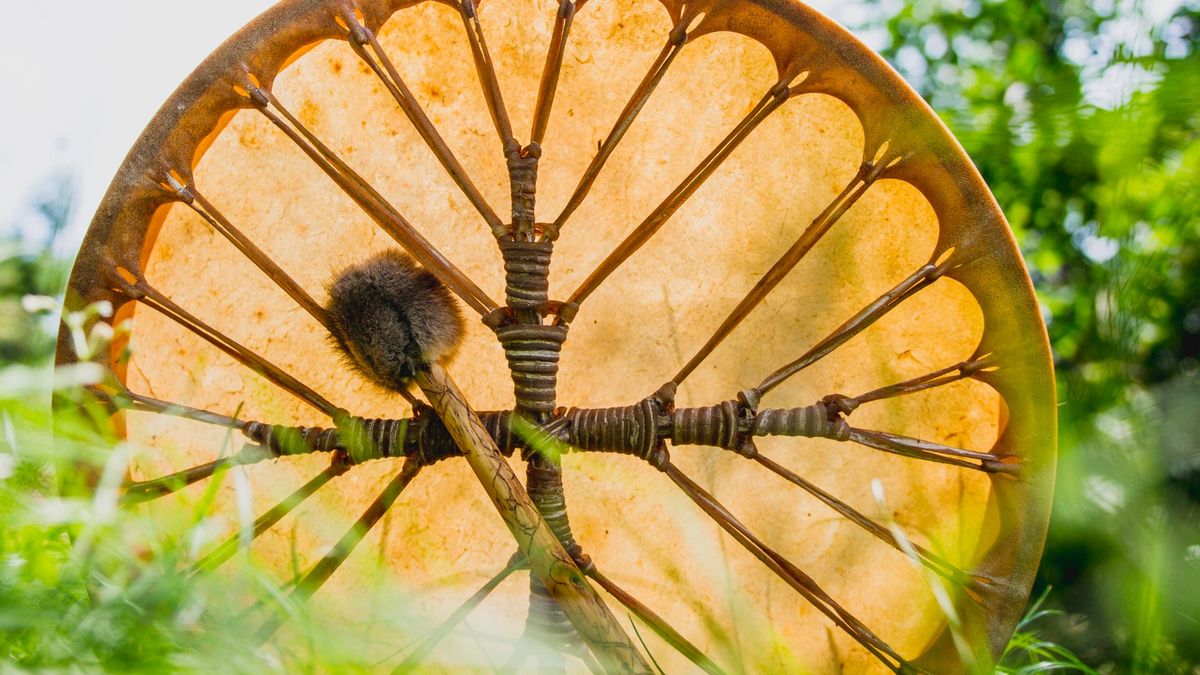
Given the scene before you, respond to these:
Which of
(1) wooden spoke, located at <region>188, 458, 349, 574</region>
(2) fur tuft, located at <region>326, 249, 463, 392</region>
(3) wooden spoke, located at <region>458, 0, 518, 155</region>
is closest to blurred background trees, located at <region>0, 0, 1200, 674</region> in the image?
(1) wooden spoke, located at <region>188, 458, 349, 574</region>

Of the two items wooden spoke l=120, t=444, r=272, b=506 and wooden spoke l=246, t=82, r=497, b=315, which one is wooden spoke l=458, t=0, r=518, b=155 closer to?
wooden spoke l=246, t=82, r=497, b=315

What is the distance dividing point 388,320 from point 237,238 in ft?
0.83

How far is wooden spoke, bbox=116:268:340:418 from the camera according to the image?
0.90m

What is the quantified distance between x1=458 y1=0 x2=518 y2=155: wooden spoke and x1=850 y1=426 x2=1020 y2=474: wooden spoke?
0.50m

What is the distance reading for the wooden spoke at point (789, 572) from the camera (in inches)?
35.5

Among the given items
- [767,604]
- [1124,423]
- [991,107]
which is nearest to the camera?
[1124,423]

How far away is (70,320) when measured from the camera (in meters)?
0.84

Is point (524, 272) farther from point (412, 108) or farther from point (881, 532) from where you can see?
point (881, 532)

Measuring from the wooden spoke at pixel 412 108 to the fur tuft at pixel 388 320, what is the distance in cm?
10

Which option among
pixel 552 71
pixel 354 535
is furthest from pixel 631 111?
pixel 354 535

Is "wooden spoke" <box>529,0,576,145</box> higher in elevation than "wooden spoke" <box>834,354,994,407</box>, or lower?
higher

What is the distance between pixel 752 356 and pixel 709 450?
5.6 inches

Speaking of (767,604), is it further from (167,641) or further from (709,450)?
(167,641)

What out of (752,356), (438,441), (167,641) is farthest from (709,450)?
(167,641)
